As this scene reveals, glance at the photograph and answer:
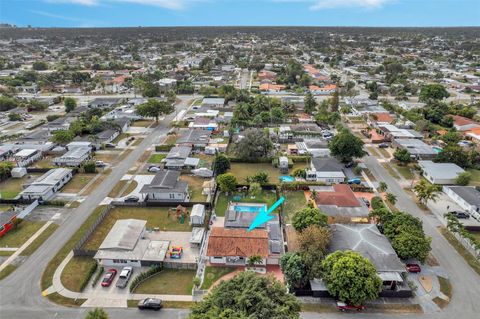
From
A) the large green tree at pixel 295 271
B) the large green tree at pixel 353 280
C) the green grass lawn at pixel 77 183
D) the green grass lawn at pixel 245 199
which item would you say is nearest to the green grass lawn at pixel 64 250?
the green grass lawn at pixel 77 183

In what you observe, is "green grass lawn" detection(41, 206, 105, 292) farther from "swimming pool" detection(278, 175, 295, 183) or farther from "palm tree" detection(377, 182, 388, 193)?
"palm tree" detection(377, 182, 388, 193)

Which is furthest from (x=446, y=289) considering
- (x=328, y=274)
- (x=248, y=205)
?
(x=248, y=205)

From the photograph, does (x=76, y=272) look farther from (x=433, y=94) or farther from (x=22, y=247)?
(x=433, y=94)

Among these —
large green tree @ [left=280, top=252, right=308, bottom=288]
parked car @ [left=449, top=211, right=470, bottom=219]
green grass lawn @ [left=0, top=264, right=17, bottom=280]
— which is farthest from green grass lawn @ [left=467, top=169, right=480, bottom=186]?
green grass lawn @ [left=0, top=264, right=17, bottom=280]

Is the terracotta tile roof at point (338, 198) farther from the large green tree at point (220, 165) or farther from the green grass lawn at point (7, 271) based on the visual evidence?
the green grass lawn at point (7, 271)

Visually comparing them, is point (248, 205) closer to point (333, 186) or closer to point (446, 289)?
point (333, 186)

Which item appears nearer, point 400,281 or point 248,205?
point 400,281
